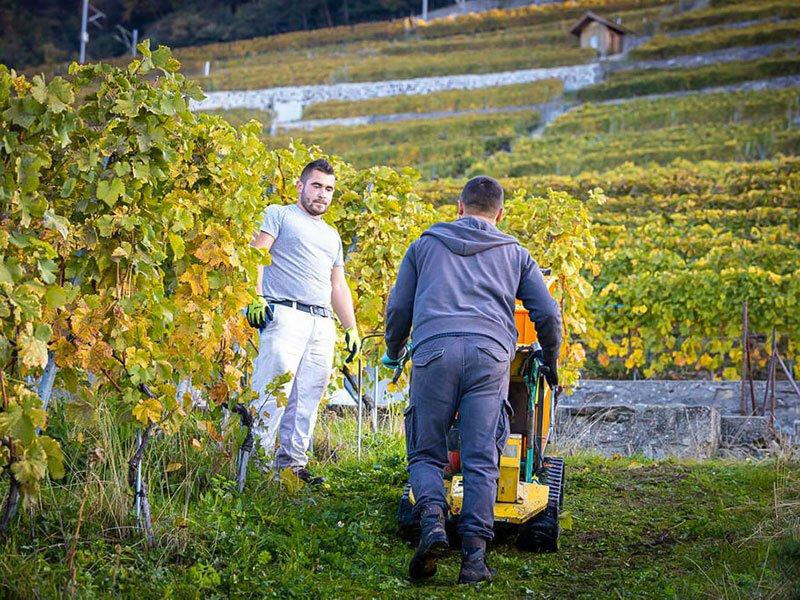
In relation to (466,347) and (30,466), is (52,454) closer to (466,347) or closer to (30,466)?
(30,466)

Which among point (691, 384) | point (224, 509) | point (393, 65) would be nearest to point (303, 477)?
point (224, 509)

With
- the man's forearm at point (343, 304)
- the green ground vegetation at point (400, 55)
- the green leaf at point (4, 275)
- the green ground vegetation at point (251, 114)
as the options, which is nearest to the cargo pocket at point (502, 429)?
the man's forearm at point (343, 304)

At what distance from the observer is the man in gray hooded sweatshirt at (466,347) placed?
447 centimetres

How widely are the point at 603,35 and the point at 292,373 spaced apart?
54.6m

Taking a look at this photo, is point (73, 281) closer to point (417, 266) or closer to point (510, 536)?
point (417, 266)

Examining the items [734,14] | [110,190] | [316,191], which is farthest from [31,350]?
[734,14]

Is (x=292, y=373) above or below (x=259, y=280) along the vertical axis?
below

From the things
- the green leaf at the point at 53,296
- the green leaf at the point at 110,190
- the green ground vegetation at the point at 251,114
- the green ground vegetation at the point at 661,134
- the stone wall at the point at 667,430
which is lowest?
the stone wall at the point at 667,430

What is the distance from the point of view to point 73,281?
14.9 feet

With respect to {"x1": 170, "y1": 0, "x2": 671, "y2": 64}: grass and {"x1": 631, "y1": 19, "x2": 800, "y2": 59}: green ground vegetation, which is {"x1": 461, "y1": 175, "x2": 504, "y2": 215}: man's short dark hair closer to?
{"x1": 631, "y1": 19, "x2": 800, "y2": 59}: green ground vegetation

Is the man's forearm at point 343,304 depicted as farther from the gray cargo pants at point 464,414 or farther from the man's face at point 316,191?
the gray cargo pants at point 464,414

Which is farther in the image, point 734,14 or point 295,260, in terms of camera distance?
point 734,14

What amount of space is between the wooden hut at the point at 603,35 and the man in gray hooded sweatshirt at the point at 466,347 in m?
53.7

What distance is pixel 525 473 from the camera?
5.20 metres
